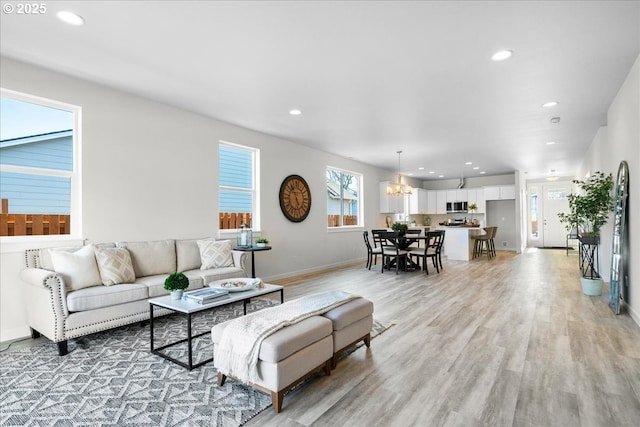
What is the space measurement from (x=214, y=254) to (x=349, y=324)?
8.18 feet

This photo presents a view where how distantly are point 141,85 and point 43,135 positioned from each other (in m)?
1.15

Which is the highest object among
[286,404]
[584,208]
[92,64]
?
[92,64]

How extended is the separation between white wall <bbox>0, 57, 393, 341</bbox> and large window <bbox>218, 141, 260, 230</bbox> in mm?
163

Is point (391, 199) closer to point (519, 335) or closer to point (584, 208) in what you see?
point (584, 208)

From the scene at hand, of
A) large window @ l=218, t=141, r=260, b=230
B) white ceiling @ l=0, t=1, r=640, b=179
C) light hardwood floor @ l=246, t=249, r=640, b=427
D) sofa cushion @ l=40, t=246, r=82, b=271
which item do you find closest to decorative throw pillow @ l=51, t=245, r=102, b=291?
sofa cushion @ l=40, t=246, r=82, b=271

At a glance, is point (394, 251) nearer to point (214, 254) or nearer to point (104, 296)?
point (214, 254)

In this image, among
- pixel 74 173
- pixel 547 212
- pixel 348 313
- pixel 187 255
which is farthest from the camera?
pixel 547 212

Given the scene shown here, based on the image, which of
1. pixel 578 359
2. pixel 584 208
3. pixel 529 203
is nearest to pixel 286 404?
pixel 578 359

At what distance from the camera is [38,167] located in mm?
3621

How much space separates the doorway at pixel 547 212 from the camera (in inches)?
475

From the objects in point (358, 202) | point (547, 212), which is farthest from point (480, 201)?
point (358, 202)

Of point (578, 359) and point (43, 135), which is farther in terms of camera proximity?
point (43, 135)

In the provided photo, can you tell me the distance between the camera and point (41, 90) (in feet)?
11.7

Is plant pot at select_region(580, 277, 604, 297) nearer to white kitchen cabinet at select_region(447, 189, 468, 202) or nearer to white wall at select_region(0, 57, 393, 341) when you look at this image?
white wall at select_region(0, 57, 393, 341)
